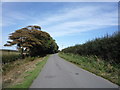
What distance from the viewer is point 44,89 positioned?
19.9 ft

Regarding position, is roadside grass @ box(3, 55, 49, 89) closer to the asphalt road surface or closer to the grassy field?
the asphalt road surface

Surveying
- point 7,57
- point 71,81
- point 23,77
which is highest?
point 7,57

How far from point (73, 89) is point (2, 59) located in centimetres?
2194

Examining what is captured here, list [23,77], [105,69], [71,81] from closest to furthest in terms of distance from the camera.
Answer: [71,81] < [23,77] < [105,69]

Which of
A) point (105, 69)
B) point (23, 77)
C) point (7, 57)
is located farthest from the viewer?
point (7, 57)

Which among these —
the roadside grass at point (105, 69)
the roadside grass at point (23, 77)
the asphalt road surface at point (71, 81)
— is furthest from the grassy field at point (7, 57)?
the asphalt road surface at point (71, 81)

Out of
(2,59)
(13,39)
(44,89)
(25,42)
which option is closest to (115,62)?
(44,89)

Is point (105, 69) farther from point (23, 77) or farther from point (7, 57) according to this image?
point (7, 57)

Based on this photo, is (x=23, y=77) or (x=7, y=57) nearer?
(x=23, y=77)

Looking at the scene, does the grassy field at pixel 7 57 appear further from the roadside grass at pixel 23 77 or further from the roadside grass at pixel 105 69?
the roadside grass at pixel 105 69

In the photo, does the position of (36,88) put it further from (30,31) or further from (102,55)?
(30,31)

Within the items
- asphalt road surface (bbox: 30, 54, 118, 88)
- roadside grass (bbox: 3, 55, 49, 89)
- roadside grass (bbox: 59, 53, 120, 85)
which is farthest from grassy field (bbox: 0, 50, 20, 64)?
asphalt road surface (bbox: 30, 54, 118, 88)

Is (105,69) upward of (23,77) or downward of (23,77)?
upward

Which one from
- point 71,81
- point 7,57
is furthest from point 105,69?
point 7,57
